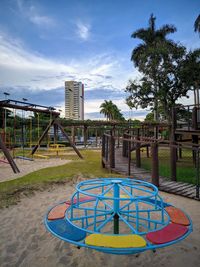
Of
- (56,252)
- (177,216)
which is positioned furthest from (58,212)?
(177,216)

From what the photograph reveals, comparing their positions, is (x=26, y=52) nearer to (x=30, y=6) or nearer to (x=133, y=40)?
(x=30, y=6)

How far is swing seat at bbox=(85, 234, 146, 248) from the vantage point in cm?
214

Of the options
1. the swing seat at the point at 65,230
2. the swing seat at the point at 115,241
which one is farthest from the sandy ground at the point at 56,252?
the swing seat at the point at 115,241

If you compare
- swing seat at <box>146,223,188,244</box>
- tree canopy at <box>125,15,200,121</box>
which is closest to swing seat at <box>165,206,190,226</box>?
swing seat at <box>146,223,188,244</box>

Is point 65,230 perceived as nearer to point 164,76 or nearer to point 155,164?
point 155,164

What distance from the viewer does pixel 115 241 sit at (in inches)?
88.0

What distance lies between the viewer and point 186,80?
68.6 ft

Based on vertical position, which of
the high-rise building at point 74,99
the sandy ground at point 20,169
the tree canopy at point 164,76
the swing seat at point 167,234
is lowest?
the sandy ground at point 20,169

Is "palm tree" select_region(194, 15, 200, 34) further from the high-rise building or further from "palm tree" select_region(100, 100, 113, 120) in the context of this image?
the high-rise building

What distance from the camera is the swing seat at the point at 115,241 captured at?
2141 mm

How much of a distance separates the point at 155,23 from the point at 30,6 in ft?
79.9

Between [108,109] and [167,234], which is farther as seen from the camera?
[108,109]

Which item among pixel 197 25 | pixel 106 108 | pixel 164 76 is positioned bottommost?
pixel 164 76

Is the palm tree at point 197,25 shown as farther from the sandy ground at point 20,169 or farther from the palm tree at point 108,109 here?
the palm tree at point 108,109
